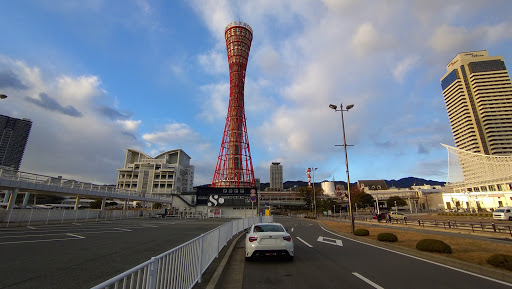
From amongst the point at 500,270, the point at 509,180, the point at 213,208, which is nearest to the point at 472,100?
the point at 509,180

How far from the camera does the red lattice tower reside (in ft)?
173

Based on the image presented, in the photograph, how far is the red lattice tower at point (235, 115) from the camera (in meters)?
52.9

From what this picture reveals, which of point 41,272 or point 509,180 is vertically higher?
point 509,180

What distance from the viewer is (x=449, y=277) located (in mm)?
6484

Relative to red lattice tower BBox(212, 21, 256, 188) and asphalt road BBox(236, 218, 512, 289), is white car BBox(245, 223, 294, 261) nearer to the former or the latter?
asphalt road BBox(236, 218, 512, 289)

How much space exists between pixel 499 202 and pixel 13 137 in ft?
507

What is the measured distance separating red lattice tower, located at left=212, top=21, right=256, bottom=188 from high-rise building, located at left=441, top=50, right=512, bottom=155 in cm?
13746

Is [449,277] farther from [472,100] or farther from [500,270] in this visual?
[472,100]

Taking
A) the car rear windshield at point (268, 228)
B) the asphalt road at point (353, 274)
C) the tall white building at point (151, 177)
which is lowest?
the asphalt road at point (353, 274)

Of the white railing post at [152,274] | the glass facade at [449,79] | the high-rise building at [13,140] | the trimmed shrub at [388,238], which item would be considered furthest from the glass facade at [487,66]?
the high-rise building at [13,140]

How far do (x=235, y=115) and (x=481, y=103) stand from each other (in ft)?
475

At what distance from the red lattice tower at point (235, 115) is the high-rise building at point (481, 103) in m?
Answer: 137

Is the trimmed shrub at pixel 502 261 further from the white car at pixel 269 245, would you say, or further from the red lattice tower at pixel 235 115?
the red lattice tower at pixel 235 115

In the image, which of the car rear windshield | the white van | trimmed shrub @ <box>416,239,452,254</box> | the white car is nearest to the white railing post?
the white car
